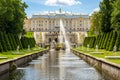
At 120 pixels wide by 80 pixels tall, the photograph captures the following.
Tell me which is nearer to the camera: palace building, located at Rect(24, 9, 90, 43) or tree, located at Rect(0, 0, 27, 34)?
tree, located at Rect(0, 0, 27, 34)

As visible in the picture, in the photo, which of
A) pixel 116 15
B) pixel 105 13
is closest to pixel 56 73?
pixel 116 15

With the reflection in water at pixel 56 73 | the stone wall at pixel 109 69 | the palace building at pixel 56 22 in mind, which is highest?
the palace building at pixel 56 22

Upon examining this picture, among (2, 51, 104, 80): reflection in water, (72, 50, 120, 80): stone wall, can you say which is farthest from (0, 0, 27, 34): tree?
(72, 50, 120, 80): stone wall

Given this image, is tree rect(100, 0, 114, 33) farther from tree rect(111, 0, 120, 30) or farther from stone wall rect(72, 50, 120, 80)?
stone wall rect(72, 50, 120, 80)

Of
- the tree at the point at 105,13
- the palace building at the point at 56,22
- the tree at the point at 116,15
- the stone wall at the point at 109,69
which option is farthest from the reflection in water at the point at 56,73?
the palace building at the point at 56,22

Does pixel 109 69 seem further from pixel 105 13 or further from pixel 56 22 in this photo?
pixel 56 22

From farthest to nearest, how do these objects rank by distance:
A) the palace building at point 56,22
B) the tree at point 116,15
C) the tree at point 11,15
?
the palace building at point 56,22 < the tree at point 11,15 < the tree at point 116,15

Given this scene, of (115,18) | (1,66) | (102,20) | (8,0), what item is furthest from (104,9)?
(1,66)

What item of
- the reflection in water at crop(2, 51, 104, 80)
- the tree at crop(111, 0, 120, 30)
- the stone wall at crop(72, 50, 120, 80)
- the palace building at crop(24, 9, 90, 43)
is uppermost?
the palace building at crop(24, 9, 90, 43)

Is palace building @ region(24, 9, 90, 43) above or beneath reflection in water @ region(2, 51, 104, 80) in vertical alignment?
above

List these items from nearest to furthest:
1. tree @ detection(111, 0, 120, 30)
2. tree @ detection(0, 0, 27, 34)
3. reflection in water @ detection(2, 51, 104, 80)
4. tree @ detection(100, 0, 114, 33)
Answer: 1. reflection in water @ detection(2, 51, 104, 80)
2. tree @ detection(111, 0, 120, 30)
3. tree @ detection(0, 0, 27, 34)
4. tree @ detection(100, 0, 114, 33)

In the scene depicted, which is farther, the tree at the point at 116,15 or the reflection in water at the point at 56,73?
the tree at the point at 116,15

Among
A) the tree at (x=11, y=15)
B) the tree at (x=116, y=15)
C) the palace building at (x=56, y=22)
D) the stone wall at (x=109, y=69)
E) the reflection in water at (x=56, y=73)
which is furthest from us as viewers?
the palace building at (x=56, y=22)

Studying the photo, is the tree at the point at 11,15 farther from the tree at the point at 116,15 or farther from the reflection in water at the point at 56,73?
the reflection in water at the point at 56,73
